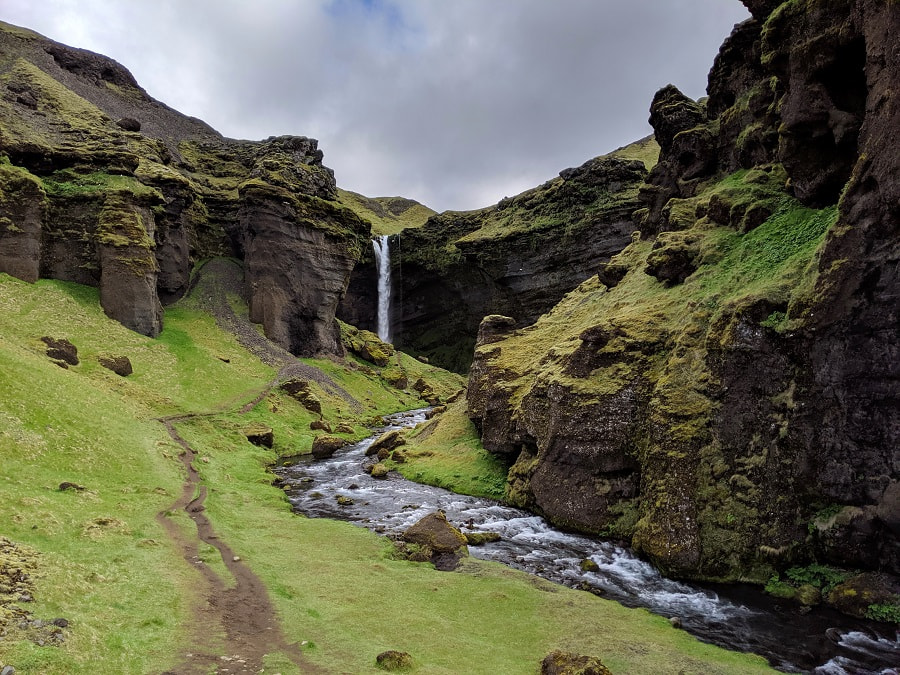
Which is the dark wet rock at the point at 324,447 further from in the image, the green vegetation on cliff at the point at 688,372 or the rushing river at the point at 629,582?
the green vegetation on cliff at the point at 688,372

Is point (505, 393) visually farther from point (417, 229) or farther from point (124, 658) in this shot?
point (417, 229)

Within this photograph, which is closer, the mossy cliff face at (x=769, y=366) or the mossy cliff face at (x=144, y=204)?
the mossy cliff face at (x=769, y=366)

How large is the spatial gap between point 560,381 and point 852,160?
18444mm

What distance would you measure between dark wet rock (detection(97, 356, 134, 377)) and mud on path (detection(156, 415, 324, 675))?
3655 cm

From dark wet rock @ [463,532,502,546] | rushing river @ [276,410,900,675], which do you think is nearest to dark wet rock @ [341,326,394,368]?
rushing river @ [276,410,900,675]

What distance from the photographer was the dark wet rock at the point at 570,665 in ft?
43.2

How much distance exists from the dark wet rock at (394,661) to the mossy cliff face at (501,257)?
96416 millimetres

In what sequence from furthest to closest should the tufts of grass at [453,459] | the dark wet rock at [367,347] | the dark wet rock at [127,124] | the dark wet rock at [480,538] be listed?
the dark wet rock at [367,347], the dark wet rock at [127,124], the tufts of grass at [453,459], the dark wet rock at [480,538]

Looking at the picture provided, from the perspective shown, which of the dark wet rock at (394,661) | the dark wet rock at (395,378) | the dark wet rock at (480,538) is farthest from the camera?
the dark wet rock at (395,378)

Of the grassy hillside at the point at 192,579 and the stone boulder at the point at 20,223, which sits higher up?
the stone boulder at the point at 20,223

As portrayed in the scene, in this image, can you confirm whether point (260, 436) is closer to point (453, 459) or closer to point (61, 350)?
point (61, 350)

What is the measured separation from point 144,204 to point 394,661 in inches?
2964

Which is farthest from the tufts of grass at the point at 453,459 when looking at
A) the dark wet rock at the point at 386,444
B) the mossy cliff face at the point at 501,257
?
the mossy cliff face at the point at 501,257

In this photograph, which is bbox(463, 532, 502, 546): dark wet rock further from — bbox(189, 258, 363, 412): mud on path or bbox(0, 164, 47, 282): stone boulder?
bbox(0, 164, 47, 282): stone boulder
